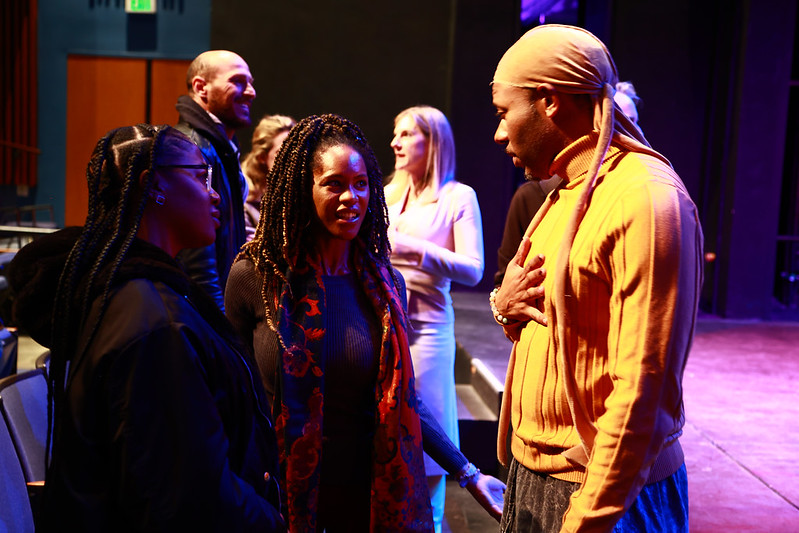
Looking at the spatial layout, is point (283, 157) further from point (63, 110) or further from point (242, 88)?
point (63, 110)

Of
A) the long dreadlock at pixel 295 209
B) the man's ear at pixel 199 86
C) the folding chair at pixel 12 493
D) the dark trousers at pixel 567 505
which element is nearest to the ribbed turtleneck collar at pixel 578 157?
the dark trousers at pixel 567 505

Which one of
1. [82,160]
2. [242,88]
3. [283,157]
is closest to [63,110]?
[82,160]

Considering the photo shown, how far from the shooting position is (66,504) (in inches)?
42.7

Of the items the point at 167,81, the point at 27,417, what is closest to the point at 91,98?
the point at 167,81

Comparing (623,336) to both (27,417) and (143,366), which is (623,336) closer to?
(143,366)

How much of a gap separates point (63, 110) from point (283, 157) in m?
9.41

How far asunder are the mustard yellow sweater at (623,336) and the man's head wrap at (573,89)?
0.02 metres

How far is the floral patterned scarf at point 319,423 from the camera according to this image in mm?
1786

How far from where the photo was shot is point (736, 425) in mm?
4246

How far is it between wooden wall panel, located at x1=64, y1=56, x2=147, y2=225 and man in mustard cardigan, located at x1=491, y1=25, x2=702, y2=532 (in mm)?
9721

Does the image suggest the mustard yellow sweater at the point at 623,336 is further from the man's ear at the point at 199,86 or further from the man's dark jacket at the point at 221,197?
the man's ear at the point at 199,86

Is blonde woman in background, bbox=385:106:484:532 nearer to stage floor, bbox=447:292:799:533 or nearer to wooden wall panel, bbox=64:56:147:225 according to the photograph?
stage floor, bbox=447:292:799:533

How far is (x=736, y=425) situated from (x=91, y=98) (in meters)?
9.02

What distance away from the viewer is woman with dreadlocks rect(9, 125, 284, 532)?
1.08 metres
